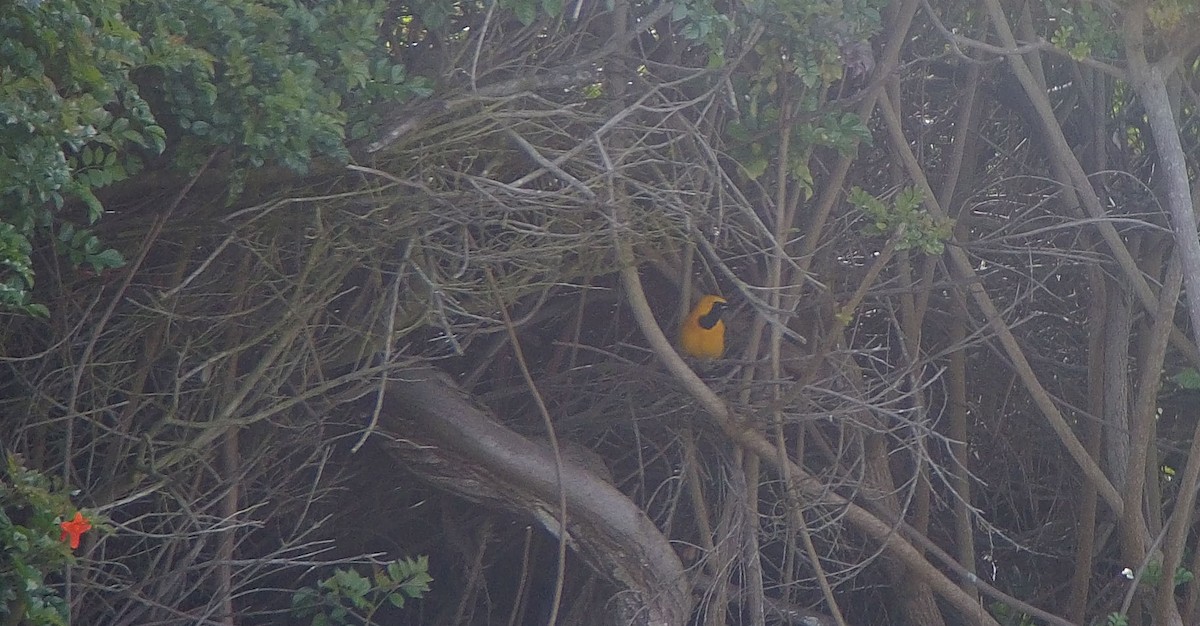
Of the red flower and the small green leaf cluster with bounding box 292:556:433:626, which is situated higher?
the red flower

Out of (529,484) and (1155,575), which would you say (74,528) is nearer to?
(529,484)

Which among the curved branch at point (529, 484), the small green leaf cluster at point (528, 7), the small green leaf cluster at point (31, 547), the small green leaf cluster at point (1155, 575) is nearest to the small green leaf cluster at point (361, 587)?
the curved branch at point (529, 484)

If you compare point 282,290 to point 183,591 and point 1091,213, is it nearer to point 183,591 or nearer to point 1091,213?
point 183,591

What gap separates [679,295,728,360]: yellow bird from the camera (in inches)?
161

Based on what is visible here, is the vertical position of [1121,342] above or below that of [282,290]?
below

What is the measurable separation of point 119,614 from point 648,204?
186 cm

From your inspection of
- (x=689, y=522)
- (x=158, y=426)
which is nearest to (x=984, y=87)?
(x=689, y=522)

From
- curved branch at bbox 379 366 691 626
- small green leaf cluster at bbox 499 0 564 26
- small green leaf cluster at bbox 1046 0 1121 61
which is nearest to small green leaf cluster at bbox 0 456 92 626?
curved branch at bbox 379 366 691 626

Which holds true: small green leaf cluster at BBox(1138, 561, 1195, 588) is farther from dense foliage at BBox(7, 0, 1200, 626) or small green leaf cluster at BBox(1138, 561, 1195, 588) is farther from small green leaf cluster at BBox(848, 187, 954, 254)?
small green leaf cluster at BBox(848, 187, 954, 254)

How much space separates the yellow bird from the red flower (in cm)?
207

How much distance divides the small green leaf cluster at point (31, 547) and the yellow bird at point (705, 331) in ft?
6.85

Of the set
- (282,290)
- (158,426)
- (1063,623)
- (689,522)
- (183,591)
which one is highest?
(282,290)

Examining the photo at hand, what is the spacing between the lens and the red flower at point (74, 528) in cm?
242

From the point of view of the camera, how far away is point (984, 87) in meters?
4.45
